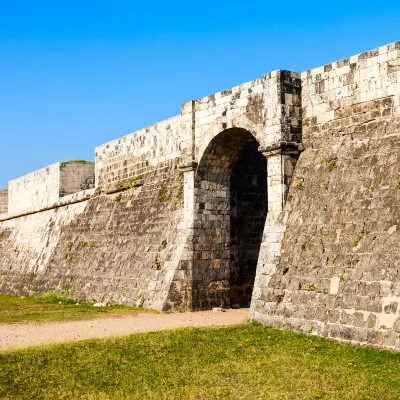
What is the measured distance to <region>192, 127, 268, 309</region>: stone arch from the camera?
13.1 metres

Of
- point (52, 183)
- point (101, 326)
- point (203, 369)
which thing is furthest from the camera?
point (52, 183)

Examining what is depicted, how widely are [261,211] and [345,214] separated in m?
5.18

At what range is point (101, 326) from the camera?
10.5 metres

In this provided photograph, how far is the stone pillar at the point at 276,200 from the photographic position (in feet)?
33.9

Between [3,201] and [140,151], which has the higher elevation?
[3,201]

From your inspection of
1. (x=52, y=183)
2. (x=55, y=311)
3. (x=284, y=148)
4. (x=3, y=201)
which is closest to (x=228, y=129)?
(x=284, y=148)

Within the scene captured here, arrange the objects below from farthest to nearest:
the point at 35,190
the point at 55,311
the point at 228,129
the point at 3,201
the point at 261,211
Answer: the point at 3,201
the point at 35,190
the point at 261,211
the point at 55,311
the point at 228,129

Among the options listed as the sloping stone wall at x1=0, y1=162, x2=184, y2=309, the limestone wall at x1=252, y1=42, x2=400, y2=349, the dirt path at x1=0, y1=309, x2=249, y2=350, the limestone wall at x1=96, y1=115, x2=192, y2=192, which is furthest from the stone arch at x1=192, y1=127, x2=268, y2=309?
the limestone wall at x1=252, y1=42, x2=400, y2=349

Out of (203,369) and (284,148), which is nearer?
(203,369)

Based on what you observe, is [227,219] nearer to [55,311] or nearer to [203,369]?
[55,311]

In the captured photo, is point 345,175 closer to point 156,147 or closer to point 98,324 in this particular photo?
point 98,324

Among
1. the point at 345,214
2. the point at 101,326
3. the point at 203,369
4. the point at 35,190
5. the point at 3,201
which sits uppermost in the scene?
the point at 3,201

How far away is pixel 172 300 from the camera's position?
500 inches

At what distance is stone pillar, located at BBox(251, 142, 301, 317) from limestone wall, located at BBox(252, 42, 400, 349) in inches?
5.2
